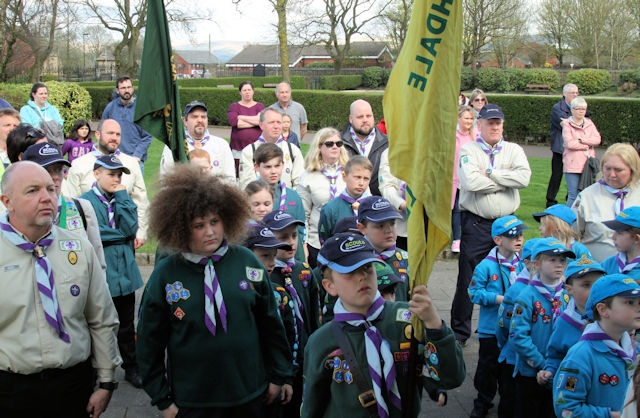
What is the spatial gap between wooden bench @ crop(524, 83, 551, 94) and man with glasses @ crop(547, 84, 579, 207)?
38.4 meters

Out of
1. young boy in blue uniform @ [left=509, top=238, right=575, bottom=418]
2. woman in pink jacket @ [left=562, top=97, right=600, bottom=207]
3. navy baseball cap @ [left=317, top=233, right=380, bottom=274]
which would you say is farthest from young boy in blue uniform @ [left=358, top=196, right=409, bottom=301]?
woman in pink jacket @ [left=562, top=97, right=600, bottom=207]

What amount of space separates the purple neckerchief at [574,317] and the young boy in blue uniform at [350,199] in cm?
223

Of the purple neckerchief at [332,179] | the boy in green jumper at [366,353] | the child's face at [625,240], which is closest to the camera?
the boy in green jumper at [366,353]

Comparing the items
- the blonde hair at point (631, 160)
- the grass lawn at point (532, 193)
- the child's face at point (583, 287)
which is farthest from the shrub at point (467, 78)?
the child's face at point (583, 287)

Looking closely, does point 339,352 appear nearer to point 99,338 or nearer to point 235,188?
point 235,188

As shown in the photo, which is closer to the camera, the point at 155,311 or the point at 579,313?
the point at 155,311

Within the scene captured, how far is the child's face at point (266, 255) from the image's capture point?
184 inches

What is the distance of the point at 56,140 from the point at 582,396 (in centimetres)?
1126

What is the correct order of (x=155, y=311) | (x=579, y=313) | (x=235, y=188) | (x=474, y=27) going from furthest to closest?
1. (x=474, y=27)
2. (x=579, y=313)
3. (x=235, y=188)
4. (x=155, y=311)

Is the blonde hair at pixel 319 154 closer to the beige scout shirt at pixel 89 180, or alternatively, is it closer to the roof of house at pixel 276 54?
the beige scout shirt at pixel 89 180

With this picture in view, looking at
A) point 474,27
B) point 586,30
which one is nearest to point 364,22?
point 474,27

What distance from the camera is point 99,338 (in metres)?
4.07

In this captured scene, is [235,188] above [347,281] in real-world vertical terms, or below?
above

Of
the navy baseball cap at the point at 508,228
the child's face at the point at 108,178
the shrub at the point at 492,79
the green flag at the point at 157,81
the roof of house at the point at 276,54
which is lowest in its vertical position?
the navy baseball cap at the point at 508,228
